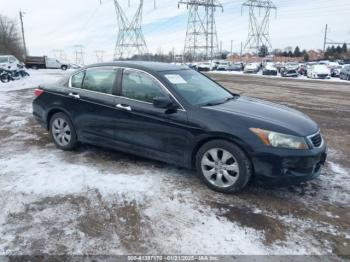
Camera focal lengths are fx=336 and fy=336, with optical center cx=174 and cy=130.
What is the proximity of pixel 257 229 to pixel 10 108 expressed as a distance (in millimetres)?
9284

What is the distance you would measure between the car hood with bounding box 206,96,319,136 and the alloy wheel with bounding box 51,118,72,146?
8.64 feet

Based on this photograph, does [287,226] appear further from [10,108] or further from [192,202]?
[10,108]

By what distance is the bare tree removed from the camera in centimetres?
6029

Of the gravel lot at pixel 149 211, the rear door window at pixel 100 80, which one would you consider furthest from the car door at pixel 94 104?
the gravel lot at pixel 149 211

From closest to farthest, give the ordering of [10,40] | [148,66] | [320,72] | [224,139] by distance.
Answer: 1. [224,139]
2. [148,66]
3. [320,72]
4. [10,40]

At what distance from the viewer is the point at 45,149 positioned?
5.88 metres

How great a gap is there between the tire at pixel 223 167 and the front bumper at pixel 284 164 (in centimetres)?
15

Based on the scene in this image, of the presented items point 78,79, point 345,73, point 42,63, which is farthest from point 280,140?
point 42,63

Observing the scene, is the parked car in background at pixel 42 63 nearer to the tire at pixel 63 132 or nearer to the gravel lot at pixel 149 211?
the tire at pixel 63 132

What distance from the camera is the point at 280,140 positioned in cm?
386

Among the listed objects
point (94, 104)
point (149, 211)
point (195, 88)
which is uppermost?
point (195, 88)

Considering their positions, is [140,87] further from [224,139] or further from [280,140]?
[280,140]

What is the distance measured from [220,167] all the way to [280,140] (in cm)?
79

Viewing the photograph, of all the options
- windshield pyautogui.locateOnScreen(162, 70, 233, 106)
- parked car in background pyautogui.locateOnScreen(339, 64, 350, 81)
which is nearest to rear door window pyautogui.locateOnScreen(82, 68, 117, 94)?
windshield pyautogui.locateOnScreen(162, 70, 233, 106)
